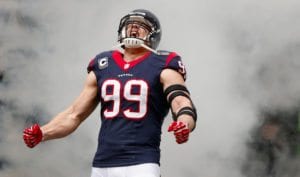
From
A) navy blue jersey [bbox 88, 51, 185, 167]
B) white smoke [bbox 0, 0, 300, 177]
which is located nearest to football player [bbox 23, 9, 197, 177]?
navy blue jersey [bbox 88, 51, 185, 167]

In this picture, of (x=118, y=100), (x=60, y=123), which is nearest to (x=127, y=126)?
(x=118, y=100)

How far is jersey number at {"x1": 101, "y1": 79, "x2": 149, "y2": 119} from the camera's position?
479 cm

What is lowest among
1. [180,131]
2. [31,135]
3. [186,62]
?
[180,131]

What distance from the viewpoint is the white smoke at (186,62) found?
33.6 feet

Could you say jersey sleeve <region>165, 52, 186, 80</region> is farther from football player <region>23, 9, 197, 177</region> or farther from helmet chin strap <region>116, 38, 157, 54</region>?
helmet chin strap <region>116, 38, 157, 54</region>

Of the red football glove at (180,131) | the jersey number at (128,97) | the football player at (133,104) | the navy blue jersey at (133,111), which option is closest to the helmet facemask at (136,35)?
the football player at (133,104)

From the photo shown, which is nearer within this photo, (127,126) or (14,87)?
(127,126)

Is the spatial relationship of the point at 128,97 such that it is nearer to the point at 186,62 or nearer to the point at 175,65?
the point at 175,65

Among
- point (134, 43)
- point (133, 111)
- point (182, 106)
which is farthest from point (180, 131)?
point (134, 43)

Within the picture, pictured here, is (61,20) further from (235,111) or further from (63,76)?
(235,111)

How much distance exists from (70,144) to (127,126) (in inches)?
241

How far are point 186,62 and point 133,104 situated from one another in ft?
22.4

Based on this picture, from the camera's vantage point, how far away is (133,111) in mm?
4793

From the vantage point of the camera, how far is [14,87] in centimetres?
1023
